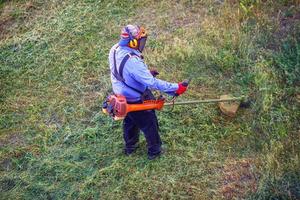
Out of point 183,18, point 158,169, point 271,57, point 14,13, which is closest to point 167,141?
point 158,169

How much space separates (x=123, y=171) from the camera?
21.0 ft

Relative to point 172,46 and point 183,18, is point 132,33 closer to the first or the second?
point 172,46

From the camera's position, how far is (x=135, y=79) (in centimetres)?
578

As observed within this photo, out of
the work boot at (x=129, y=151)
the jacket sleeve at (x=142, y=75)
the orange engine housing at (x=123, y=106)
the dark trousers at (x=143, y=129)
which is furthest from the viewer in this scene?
the work boot at (x=129, y=151)

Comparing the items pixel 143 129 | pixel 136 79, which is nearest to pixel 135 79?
pixel 136 79

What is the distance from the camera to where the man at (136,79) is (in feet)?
18.7

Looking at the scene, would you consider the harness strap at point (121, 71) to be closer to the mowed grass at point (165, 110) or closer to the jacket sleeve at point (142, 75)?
the jacket sleeve at point (142, 75)

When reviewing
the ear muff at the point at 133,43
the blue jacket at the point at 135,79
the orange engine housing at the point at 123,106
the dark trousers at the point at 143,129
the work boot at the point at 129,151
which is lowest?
the work boot at the point at 129,151

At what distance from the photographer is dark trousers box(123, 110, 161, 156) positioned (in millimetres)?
6121

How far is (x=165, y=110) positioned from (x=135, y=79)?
1503 millimetres

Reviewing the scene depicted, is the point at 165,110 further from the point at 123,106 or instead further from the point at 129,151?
the point at 123,106

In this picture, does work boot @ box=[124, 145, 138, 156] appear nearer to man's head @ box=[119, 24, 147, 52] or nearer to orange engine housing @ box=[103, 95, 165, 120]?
orange engine housing @ box=[103, 95, 165, 120]

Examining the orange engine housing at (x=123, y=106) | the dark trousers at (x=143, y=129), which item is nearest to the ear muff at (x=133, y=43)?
the orange engine housing at (x=123, y=106)

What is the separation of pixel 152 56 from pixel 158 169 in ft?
7.86
